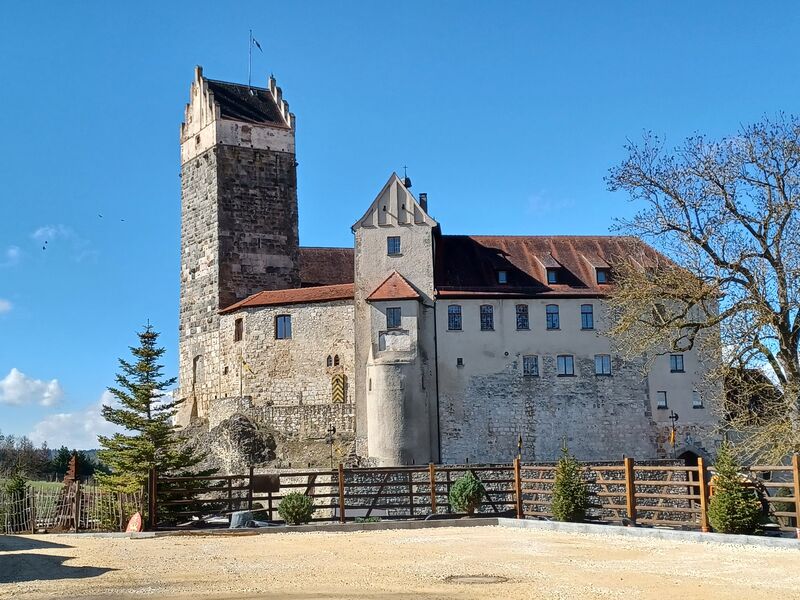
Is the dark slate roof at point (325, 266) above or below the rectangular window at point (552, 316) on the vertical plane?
above

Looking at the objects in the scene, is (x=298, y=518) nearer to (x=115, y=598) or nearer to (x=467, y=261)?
(x=115, y=598)

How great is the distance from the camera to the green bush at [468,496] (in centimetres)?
2459

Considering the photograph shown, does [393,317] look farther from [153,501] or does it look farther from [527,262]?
[153,501]

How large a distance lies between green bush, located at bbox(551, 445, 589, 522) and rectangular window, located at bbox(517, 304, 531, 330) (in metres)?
21.5

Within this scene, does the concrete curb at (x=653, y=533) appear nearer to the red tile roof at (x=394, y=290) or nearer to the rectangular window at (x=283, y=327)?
the red tile roof at (x=394, y=290)

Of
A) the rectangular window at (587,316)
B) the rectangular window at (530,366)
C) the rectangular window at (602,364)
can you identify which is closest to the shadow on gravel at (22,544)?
the rectangular window at (530,366)

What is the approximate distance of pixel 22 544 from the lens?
20.0 metres

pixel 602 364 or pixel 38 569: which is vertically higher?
pixel 602 364

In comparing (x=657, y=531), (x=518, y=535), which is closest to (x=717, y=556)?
(x=657, y=531)

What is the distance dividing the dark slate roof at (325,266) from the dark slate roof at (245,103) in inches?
300

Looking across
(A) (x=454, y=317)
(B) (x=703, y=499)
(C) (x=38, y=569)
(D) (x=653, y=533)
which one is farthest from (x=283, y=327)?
(C) (x=38, y=569)

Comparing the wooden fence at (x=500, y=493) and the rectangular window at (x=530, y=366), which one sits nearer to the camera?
the wooden fence at (x=500, y=493)

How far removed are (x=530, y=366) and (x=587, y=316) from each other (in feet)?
11.8

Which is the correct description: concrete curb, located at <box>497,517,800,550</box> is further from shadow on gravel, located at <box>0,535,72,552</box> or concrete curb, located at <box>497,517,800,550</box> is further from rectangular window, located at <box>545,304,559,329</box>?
rectangular window, located at <box>545,304,559,329</box>
